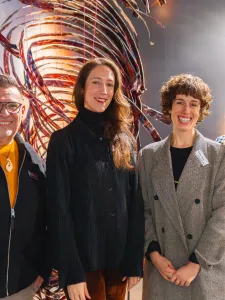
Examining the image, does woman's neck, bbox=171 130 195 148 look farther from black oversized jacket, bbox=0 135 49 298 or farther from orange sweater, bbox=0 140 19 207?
orange sweater, bbox=0 140 19 207

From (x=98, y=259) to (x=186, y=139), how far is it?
83 cm

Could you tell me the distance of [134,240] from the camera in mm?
1728

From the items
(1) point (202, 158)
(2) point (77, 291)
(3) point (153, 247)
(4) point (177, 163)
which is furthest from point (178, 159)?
(2) point (77, 291)

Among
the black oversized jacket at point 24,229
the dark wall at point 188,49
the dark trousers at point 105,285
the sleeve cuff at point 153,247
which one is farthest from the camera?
the dark wall at point 188,49

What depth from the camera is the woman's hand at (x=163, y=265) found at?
1718mm

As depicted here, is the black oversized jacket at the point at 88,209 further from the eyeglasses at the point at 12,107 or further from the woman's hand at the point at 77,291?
the eyeglasses at the point at 12,107

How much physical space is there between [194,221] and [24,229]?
A: 88 cm

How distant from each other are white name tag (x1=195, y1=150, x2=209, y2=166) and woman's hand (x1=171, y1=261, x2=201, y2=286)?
535 millimetres

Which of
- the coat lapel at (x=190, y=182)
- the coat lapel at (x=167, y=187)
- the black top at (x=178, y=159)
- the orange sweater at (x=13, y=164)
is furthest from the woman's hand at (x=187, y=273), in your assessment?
the orange sweater at (x=13, y=164)

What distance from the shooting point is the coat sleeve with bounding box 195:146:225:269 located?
1.67m

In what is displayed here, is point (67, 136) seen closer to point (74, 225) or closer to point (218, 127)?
point (74, 225)

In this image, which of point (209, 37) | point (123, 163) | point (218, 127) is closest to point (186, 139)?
point (123, 163)

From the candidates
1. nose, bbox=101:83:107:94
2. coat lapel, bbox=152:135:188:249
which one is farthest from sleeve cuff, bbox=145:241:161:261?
nose, bbox=101:83:107:94

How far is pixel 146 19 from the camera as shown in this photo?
2.54 meters
